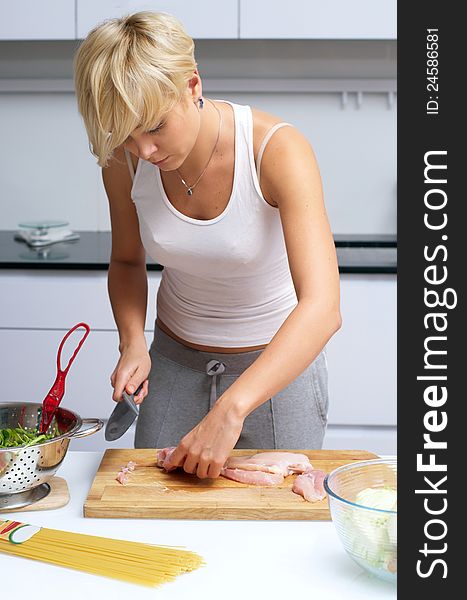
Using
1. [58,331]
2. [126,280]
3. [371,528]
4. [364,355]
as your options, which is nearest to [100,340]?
[58,331]

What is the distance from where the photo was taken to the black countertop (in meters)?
2.70

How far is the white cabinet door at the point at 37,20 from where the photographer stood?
114 inches

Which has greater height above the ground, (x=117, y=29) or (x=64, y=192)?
(x=117, y=29)

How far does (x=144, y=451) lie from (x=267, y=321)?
38 cm

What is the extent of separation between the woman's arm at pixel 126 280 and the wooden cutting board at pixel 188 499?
0.73 feet

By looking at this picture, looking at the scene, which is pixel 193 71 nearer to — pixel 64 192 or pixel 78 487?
pixel 78 487

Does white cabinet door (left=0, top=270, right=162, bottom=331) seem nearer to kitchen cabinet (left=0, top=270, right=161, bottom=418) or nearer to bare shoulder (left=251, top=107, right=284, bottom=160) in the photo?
kitchen cabinet (left=0, top=270, right=161, bottom=418)

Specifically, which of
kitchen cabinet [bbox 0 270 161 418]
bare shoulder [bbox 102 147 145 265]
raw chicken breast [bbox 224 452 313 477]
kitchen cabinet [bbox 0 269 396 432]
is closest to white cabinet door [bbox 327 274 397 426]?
kitchen cabinet [bbox 0 269 396 432]

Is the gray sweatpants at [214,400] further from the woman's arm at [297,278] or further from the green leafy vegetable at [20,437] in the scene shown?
the green leafy vegetable at [20,437]

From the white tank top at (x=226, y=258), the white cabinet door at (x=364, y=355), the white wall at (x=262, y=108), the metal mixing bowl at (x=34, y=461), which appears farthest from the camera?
the white wall at (x=262, y=108)

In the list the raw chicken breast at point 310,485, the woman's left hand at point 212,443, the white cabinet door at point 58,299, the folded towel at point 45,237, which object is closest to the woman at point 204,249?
the woman's left hand at point 212,443

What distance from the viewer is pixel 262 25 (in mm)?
2867

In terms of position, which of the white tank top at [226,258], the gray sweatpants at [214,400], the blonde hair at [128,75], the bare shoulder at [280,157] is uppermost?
the blonde hair at [128,75]

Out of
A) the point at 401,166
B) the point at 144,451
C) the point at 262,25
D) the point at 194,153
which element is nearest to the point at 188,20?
the point at 262,25
